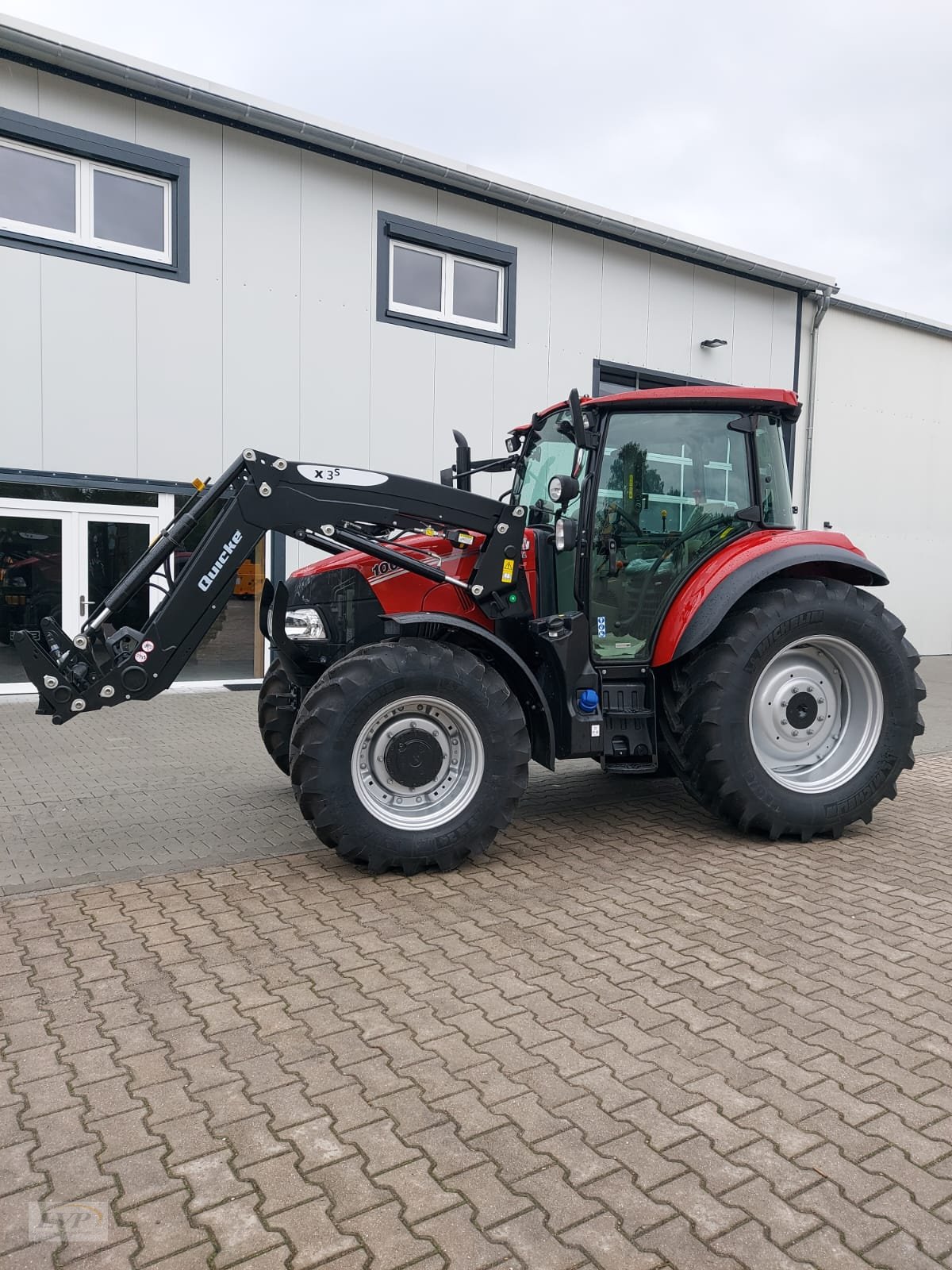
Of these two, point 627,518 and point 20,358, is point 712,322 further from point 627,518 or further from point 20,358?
point 627,518

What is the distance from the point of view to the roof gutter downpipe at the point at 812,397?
50.2 ft

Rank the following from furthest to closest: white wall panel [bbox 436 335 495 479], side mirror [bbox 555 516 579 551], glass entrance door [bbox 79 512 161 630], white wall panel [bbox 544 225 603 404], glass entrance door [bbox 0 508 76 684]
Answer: white wall panel [bbox 544 225 603 404] → white wall panel [bbox 436 335 495 479] → glass entrance door [bbox 79 512 161 630] → glass entrance door [bbox 0 508 76 684] → side mirror [bbox 555 516 579 551]

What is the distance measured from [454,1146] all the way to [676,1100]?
66 centimetres

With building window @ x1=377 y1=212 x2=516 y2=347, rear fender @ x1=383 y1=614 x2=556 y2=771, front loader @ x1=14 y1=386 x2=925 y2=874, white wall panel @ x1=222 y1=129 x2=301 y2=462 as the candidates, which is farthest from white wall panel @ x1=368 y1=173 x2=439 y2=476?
rear fender @ x1=383 y1=614 x2=556 y2=771

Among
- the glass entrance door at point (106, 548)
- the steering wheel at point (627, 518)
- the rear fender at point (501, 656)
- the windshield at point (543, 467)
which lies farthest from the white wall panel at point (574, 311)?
the rear fender at point (501, 656)

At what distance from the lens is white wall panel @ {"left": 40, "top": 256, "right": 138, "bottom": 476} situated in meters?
9.67

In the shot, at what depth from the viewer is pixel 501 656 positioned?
4910mm

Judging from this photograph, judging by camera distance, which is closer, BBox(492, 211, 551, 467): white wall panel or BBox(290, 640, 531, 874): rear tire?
BBox(290, 640, 531, 874): rear tire

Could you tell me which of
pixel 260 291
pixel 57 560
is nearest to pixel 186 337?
pixel 260 291

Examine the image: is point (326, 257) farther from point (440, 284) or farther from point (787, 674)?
point (787, 674)

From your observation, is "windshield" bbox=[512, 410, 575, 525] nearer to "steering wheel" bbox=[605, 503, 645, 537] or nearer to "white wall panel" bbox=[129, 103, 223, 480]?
"steering wheel" bbox=[605, 503, 645, 537]

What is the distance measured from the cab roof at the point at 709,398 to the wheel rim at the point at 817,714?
135 centimetres

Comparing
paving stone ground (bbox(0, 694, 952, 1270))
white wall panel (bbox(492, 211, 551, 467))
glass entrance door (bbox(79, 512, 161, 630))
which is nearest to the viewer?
paving stone ground (bbox(0, 694, 952, 1270))

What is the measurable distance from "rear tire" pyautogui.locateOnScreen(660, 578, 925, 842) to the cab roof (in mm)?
1007
